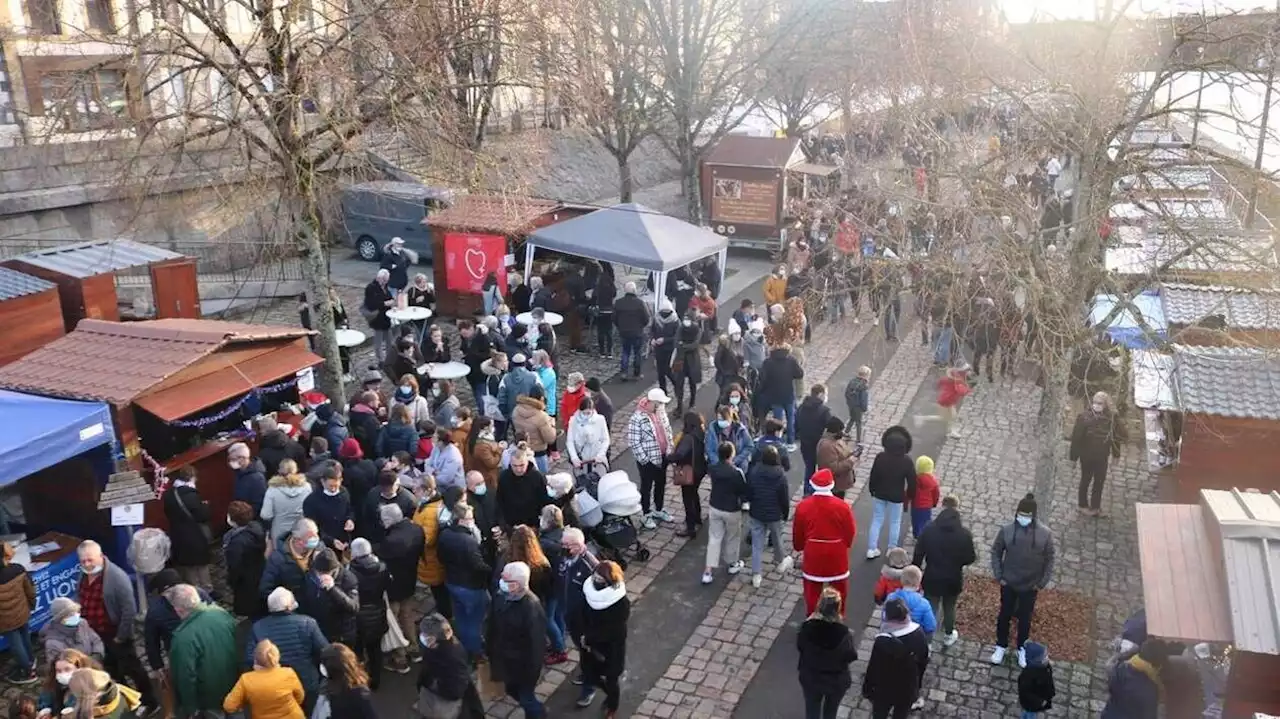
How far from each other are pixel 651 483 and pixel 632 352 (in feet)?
17.2

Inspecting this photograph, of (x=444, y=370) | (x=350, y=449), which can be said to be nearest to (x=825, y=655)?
(x=350, y=449)

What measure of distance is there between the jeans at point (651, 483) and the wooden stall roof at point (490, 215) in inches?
322

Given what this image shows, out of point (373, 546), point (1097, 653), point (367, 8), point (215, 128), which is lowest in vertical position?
point (1097, 653)

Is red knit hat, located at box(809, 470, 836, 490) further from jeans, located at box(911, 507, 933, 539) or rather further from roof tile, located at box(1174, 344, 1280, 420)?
roof tile, located at box(1174, 344, 1280, 420)

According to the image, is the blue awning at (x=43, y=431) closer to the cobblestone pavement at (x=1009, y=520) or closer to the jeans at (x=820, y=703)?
the jeans at (x=820, y=703)

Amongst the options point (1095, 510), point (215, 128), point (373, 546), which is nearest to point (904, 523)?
point (1095, 510)

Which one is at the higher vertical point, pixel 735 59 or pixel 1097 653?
pixel 735 59

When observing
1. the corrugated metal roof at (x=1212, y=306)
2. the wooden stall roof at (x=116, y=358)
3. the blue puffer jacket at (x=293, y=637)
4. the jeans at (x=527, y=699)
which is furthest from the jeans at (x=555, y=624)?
the corrugated metal roof at (x=1212, y=306)

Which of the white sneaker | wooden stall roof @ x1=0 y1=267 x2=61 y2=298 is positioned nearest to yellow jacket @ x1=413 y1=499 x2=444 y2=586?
the white sneaker

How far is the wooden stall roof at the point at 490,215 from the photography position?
18547mm

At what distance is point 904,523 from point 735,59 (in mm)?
16563

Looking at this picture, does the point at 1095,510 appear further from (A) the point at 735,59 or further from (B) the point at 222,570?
(A) the point at 735,59

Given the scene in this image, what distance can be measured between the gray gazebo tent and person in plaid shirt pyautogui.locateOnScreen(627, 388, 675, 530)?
19.8ft

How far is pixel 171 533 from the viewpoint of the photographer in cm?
924
